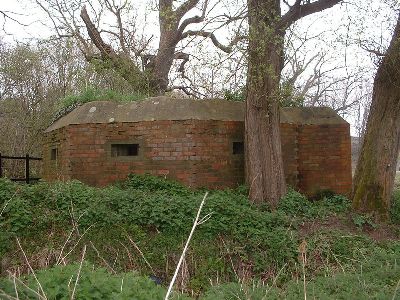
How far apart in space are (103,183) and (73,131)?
4.21ft

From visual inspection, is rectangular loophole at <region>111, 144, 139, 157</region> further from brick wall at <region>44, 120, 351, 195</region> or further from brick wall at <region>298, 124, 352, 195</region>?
brick wall at <region>298, 124, 352, 195</region>

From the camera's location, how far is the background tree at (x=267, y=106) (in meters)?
8.85

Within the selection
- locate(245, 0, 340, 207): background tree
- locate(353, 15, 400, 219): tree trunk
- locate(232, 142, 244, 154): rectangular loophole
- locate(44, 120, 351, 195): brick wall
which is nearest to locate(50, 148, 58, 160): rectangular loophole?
locate(44, 120, 351, 195): brick wall

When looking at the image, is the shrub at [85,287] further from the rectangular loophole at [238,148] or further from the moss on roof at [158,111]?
the rectangular loophole at [238,148]

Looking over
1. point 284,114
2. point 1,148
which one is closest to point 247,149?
point 284,114

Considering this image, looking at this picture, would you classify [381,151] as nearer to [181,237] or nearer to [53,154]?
[181,237]

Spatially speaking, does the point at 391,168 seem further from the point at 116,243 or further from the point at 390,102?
the point at 116,243

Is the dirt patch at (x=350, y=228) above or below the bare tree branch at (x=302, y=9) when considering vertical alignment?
below

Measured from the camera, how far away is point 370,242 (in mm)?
7879

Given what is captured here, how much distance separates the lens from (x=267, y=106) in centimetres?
924

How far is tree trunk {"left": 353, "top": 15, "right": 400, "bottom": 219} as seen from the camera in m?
9.07

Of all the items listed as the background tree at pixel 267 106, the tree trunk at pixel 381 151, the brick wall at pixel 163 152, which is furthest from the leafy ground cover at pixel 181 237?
the brick wall at pixel 163 152

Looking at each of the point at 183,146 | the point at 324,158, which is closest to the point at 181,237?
the point at 183,146

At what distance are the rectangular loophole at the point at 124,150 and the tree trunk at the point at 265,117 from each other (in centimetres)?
240
